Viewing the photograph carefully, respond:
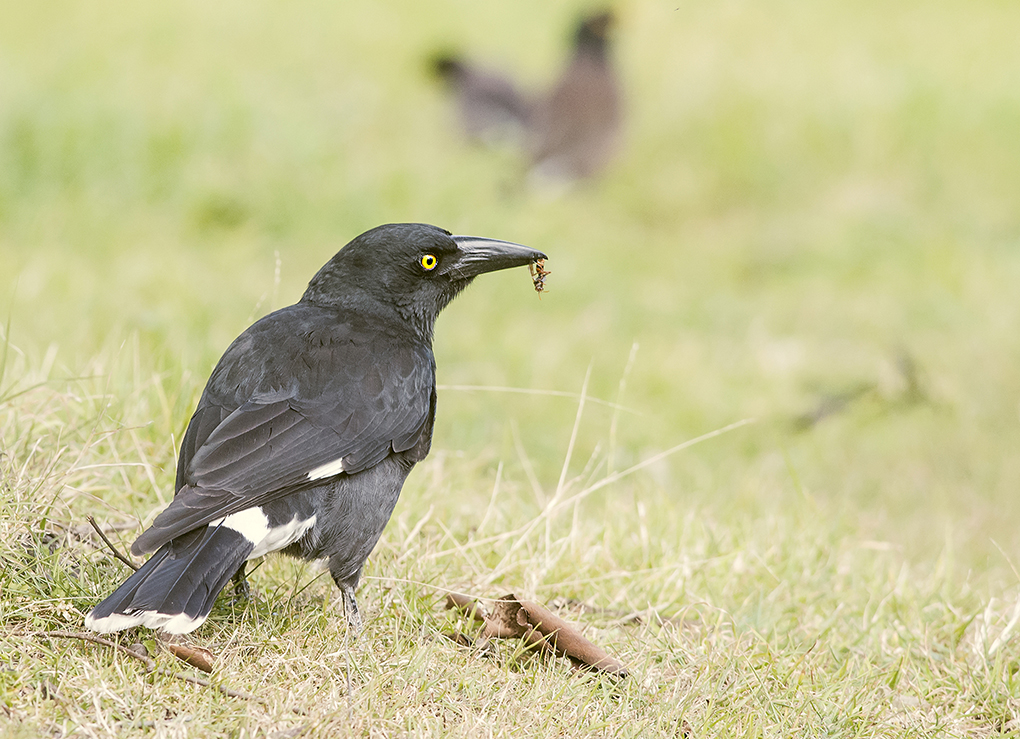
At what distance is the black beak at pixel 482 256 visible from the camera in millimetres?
3551

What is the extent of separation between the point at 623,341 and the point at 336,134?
4018 millimetres

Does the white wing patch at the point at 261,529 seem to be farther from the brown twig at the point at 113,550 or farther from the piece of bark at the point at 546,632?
the piece of bark at the point at 546,632

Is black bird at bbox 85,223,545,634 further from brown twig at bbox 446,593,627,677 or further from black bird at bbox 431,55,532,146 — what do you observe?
black bird at bbox 431,55,532,146

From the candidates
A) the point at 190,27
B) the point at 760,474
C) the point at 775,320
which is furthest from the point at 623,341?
the point at 190,27

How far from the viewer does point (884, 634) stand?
3.45 m

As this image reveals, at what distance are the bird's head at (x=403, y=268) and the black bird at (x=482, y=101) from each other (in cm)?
821

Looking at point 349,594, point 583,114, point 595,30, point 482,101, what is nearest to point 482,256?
point 349,594

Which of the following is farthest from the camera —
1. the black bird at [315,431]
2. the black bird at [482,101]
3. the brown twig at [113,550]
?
the black bird at [482,101]

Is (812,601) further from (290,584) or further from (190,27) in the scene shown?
(190,27)

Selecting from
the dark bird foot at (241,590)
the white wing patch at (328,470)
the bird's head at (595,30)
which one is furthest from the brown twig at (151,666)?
the bird's head at (595,30)

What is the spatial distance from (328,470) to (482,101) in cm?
929

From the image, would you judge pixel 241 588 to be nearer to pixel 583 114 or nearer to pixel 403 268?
pixel 403 268

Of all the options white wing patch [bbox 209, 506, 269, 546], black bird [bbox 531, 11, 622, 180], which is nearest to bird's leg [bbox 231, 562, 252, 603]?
white wing patch [bbox 209, 506, 269, 546]

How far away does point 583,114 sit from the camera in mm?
10875
